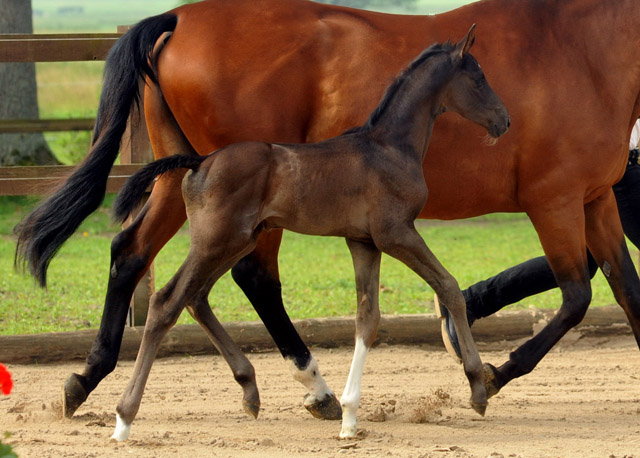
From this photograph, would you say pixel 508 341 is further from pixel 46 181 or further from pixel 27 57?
pixel 27 57

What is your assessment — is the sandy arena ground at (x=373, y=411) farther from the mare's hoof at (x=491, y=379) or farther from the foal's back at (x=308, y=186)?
the foal's back at (x=308, y=186)

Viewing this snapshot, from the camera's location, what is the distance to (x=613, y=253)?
520cm

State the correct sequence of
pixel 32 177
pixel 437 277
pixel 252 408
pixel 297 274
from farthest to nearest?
pixel 297 274
pixel 32 177
pixel 252 408
pixel 437 277

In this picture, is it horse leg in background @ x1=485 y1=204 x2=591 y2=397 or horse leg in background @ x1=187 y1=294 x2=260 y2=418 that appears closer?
horse leg in background @ x1=187 y1=294 x2=260 y2=418

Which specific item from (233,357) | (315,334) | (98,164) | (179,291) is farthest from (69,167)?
(179,291)

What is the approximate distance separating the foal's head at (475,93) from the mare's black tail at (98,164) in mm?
1473

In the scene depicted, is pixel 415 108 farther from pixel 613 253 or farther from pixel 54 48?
pixel 54 48

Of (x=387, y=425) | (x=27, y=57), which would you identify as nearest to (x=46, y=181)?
(x=27, y=57)

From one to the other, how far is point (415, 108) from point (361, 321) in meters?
0.96

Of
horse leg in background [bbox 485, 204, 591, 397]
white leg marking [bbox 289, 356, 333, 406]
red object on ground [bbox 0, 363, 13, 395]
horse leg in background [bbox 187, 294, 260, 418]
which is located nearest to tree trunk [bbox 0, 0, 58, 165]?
horse leg in background [bbox 187, 294, 260, 418]

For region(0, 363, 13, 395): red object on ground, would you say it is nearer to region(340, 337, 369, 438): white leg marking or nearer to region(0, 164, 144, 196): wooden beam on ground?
region(340, 337, 369, 438): white leg marking

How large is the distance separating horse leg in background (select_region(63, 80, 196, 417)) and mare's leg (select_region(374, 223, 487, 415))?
1.24 meters

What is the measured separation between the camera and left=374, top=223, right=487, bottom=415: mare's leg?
4180 millimetres

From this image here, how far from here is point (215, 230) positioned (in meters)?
4.11
